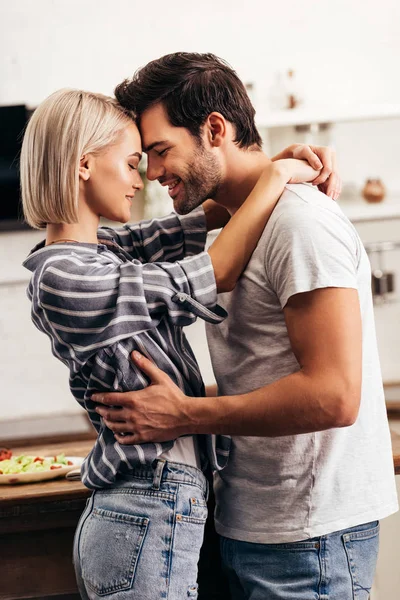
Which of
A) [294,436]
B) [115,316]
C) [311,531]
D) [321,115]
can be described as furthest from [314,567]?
[321,115]

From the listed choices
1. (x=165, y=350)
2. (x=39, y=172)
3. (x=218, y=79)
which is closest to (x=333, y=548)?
(x=165, y=350)

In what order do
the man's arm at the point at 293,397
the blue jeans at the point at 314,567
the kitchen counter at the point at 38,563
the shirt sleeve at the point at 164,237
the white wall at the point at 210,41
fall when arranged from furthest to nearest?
1. the white wall at the point at 210,41
2. the shirt sleeve at the point at 164,237
3. the kitchen counter at the point at 38,563
4. the blue jeans at the point at 314,567
5. the man's arm at the point at 293,397

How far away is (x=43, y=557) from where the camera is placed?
1.71 meters

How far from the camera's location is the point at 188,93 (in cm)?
163

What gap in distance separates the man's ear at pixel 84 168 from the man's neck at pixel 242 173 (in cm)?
32

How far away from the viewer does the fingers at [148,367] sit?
52.7 inches

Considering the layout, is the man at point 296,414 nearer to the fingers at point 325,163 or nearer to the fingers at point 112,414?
the fingers at point 112,414

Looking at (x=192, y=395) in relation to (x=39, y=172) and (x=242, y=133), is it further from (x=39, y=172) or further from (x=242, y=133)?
(x=242, y=133)

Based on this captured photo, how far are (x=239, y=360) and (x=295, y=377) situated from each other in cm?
21

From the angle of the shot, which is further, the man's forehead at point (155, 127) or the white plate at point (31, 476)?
the white plate at point (31, 476)

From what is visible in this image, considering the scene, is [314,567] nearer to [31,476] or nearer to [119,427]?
[119,427]

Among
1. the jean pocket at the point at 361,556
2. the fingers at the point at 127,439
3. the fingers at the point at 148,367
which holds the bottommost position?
the jean pocket at the point at 361,556

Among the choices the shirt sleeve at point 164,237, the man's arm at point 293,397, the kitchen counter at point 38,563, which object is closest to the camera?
the man's arm at point 293,397

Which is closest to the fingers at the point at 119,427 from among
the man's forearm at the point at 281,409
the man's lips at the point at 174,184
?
the man's forearm at the point at 281,409
